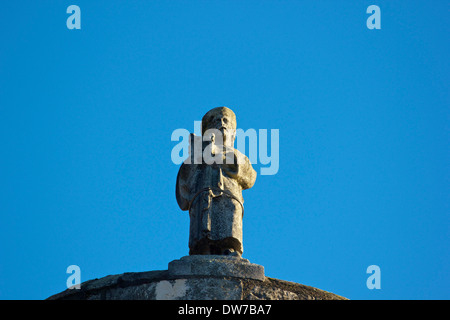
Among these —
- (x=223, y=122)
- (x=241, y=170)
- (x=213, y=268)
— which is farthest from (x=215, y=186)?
(x=213, y=268)

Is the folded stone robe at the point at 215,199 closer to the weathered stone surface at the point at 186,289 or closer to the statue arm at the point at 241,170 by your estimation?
the statue arm at the point at 241,170

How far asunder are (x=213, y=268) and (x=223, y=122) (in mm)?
2841

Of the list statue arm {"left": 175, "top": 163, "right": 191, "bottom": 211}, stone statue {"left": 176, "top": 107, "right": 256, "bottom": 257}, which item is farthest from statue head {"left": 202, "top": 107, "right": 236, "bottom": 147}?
statue arm {"left": 175, "top": 163, "right": 191, "bottom": 211}

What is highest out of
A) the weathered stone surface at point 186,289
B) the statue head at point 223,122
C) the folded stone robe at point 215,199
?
the statue head at point 223,122

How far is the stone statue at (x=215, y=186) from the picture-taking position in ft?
32.8

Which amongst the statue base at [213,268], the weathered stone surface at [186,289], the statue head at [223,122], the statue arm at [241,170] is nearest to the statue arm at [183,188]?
the statue arm at [241,170]

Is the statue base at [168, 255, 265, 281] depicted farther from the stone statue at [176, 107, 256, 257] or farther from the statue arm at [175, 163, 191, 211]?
the statue arm at [175, 163, 191, 211]

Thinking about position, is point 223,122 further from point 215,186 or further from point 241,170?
point 215,186

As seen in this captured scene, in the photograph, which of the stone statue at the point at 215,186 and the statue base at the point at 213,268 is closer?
the statue base at the point at 213,268

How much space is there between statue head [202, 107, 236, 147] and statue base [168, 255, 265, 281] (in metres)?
2.47

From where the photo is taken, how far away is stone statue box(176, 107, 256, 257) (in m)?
10.0
